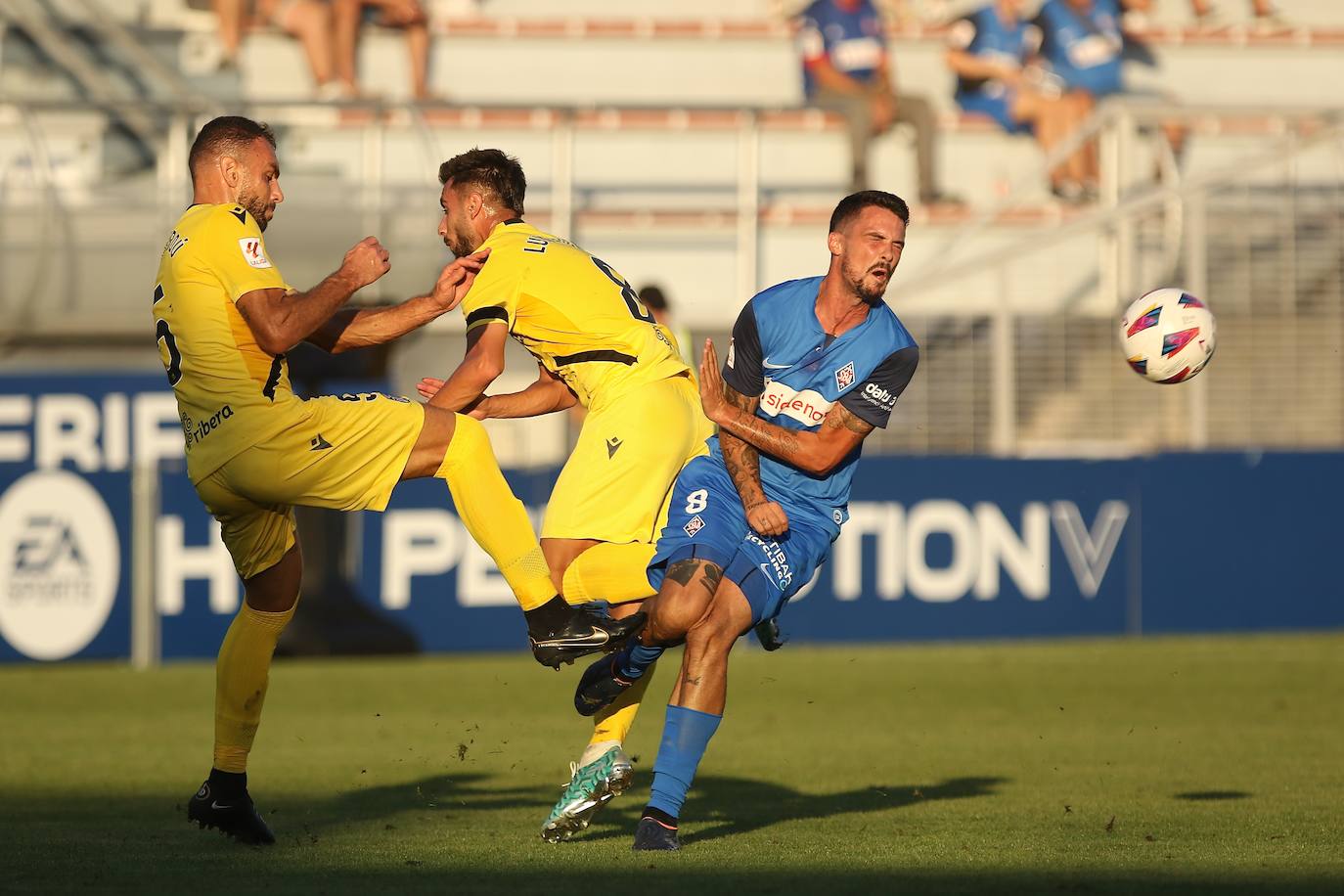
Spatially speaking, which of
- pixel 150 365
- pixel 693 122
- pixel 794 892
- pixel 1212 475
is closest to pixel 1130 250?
pixel 1212 475

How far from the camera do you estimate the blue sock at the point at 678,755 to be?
618 cm

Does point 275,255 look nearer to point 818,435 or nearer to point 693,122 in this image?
point 693,122

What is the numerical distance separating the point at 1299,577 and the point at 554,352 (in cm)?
972

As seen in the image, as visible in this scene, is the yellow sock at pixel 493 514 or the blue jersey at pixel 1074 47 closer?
the yellow sock at pixel 493 514

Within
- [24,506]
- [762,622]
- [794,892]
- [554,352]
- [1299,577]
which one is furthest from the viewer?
[1299,577]

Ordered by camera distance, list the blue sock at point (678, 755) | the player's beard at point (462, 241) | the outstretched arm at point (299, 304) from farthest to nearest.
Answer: the player's beard at point (462, 241), the outstretched arm at point (299, 304), the blue sock at point (678, 755)

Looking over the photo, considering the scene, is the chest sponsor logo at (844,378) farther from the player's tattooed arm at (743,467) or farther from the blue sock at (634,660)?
the blue sock at (634,660)

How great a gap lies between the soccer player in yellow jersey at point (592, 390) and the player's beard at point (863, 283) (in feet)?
2.63

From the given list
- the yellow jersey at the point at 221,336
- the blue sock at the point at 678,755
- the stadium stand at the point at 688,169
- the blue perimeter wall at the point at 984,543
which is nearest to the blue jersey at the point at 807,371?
the blue sock at the point at 678,755

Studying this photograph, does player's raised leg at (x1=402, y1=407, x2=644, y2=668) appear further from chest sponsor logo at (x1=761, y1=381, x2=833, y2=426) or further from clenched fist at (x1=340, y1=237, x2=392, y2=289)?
chest sponsor logo at (x1=761, y1=381, x2=833, y2=426)

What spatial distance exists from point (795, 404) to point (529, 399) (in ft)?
3.47

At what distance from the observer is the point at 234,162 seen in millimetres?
6633

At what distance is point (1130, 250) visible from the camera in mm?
16797

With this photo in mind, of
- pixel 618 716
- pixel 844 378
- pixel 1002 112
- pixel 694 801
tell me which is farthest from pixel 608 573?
pixel 1002 112
